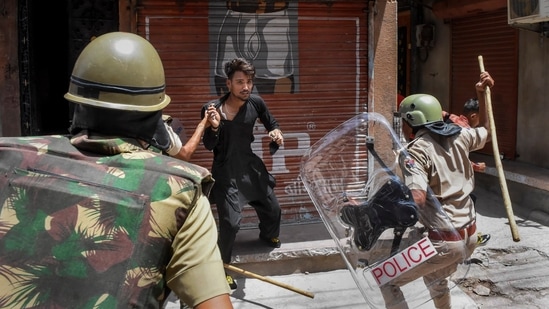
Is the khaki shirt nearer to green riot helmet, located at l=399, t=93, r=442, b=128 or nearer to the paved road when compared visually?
green riot helmet, located at l=399, t=93, r=442, b=128

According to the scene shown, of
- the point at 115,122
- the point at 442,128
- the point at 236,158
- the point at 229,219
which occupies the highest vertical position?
the point at 115,122

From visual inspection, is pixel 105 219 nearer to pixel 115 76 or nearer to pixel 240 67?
pixel 115 76

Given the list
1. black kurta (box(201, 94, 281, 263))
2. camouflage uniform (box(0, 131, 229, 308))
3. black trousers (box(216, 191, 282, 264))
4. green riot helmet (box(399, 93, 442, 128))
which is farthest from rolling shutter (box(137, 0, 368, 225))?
camouflage uniform (box(0, 131, 229, 308))

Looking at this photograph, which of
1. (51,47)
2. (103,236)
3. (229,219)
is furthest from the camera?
(51,47)

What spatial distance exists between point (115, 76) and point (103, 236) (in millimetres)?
446

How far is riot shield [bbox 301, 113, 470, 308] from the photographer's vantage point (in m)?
3.20

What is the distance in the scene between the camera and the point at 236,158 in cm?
483

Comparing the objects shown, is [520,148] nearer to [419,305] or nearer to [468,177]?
[468,177]

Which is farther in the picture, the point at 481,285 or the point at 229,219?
the point at 481,285

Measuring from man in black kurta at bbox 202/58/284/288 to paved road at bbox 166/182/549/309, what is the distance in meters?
0.36

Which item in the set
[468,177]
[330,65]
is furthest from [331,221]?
[330,65]

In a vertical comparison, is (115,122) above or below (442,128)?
above

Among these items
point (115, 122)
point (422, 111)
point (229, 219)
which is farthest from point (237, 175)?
point (115, 122)

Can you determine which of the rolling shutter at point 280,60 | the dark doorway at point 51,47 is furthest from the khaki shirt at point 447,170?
the dark doorway at point 51,47
